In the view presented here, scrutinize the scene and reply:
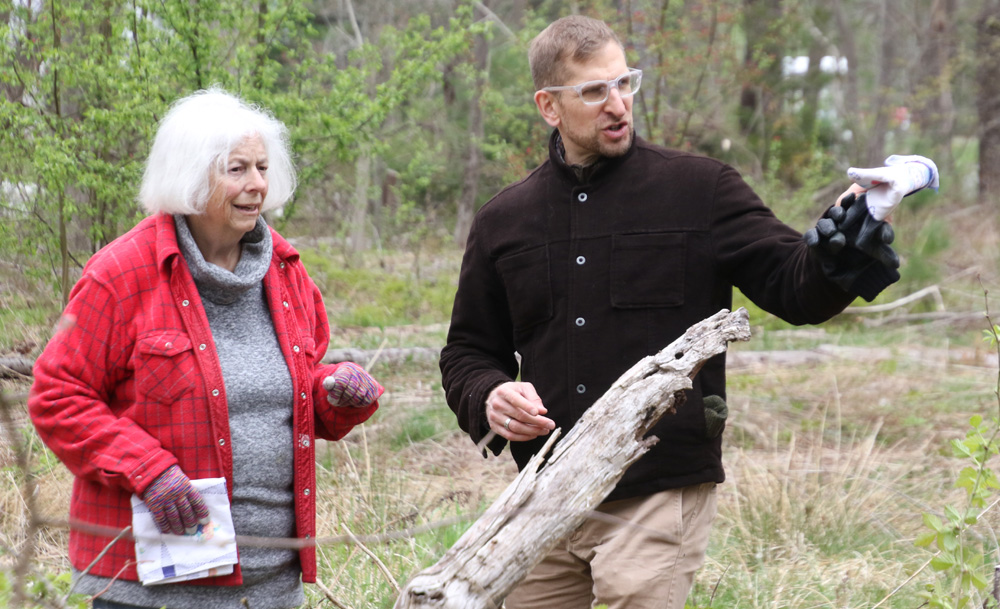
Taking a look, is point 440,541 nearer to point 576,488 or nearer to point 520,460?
point 520,460

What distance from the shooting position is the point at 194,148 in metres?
2.78

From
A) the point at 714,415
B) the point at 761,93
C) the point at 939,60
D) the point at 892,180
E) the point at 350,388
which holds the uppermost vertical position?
the point at 939,60

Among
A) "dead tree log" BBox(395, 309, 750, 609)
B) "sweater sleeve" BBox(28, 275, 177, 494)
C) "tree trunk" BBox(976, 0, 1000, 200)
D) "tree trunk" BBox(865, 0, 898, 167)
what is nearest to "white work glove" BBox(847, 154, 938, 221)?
"dead tree log" BBox(395, 309, 750, 609)

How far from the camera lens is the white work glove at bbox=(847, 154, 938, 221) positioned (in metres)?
2.28

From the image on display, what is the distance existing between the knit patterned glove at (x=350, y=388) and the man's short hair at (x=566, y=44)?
105cm

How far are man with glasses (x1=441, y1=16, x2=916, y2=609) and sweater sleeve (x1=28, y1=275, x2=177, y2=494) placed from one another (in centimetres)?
95

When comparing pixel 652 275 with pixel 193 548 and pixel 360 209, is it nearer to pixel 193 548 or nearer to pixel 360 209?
pixel 193 548

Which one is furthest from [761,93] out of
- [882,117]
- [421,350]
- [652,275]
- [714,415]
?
[714,415]

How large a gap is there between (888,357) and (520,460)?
224 inches

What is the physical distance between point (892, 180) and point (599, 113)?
887mm

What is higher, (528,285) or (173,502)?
(528,285)

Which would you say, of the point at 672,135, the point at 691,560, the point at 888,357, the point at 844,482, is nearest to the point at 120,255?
the point at 691,560

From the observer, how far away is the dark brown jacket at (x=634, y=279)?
2.71m

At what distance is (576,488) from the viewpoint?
2.19 metres
